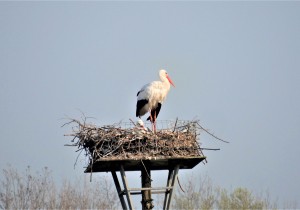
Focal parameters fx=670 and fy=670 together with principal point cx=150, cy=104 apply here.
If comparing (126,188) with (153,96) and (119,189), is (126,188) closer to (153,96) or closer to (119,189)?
(119,189)

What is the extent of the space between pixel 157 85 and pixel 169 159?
3174 mm

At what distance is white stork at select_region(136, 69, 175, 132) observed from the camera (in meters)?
13.0

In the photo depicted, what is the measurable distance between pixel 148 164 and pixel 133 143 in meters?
0.53

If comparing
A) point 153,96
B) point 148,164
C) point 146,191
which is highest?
point 153,96

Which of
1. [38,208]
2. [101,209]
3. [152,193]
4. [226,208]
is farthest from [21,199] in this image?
[152,193]

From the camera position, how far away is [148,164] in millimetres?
10312

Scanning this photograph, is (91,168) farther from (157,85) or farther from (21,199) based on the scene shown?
(21,199)

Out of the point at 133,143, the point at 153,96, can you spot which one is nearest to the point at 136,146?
the point at 133,143

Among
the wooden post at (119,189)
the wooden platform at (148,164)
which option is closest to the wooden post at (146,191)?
the wooden platform at (148,164)

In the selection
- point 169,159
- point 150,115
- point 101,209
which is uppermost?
point 150,115

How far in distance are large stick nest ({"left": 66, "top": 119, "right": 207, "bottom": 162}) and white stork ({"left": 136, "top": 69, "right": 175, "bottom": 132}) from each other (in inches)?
106

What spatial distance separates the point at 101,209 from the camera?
17078 millimetres

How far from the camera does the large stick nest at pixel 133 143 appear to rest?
32.5 feet

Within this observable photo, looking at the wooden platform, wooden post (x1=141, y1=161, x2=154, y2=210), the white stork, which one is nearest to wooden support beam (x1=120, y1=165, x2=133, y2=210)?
the wooden platform
